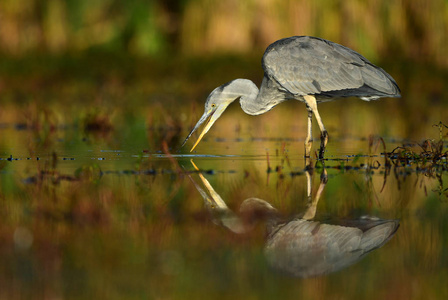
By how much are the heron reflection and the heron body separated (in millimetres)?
3160

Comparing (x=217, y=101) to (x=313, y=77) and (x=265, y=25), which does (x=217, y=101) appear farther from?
(x=265, y=25)

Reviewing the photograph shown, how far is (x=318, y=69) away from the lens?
8859 mm

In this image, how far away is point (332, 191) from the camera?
6312 mm

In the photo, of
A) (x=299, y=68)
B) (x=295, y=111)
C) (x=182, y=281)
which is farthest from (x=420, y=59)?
(x=182, y=281)

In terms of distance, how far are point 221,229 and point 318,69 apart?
4193mm

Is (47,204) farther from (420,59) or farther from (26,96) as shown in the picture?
(420,59)

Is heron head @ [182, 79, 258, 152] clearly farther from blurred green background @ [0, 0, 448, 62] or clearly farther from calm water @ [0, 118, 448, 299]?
blurred green background @ [0, 0, 448, 62]

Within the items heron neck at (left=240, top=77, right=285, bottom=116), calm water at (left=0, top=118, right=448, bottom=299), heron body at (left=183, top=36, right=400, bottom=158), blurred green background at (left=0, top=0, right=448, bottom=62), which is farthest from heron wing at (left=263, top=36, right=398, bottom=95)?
blurred green background at (left=0, top=0, right=448, bottom=62)

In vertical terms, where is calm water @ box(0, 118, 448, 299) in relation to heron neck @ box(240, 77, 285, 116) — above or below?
below

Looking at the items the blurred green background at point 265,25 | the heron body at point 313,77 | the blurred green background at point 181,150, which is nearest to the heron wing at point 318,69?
the heron body at point 313,77

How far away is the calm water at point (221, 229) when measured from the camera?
3758 mm

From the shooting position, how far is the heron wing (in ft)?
28.5

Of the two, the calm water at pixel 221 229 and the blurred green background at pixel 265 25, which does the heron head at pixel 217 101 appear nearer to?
the calm water at pixel 221 229

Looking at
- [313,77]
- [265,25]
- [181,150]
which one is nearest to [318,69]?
[313,77]
